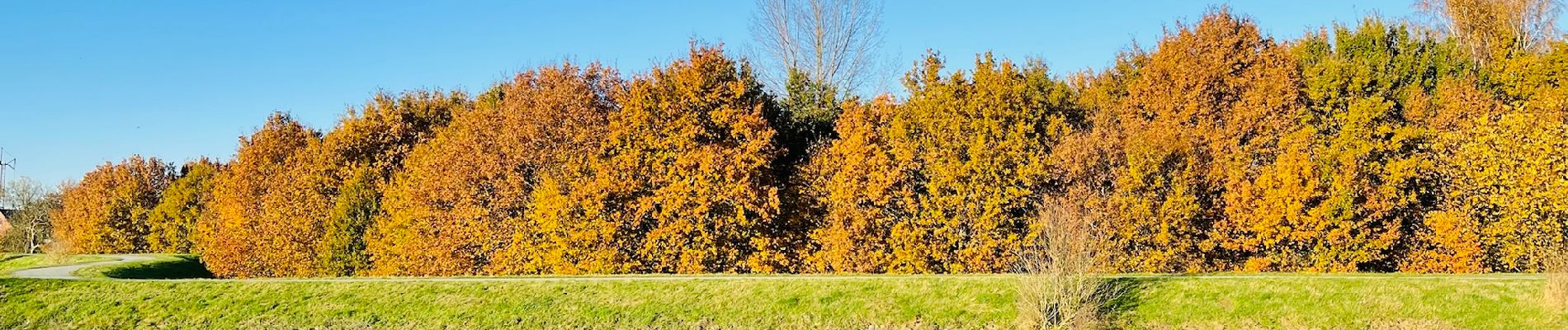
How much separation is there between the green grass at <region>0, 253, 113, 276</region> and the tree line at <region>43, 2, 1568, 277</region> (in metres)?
13.6

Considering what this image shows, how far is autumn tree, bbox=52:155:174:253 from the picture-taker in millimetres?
52969

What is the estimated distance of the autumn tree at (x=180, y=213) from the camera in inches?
2012

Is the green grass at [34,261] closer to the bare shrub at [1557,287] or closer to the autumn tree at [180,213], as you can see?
the autumn tree at [180,213]

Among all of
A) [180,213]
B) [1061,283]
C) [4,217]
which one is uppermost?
[4,217]

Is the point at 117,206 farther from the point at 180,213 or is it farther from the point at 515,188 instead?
the point at 515,188

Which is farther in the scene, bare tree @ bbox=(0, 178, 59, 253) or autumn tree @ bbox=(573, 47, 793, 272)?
bare tree @ bbox=(0, 178, 59, 253)

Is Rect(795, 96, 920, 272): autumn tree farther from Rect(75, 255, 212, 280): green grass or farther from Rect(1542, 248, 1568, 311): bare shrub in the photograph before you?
Rect(75, 255, 212, 280): green grass

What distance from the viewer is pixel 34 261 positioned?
137 ft

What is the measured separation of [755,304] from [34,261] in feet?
123

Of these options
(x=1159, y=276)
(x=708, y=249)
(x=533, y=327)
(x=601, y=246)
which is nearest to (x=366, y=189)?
(x=601, y=246)

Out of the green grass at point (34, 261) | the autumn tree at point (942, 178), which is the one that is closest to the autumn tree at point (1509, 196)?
the autumn tree at point (942, 178)

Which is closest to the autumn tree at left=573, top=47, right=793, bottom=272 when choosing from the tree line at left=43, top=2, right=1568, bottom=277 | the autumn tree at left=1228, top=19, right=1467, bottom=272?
the tree line at left=43, top=2, right=1568, bottom=277

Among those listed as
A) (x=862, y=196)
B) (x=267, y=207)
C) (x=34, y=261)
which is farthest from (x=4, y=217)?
(x=862, y=196)

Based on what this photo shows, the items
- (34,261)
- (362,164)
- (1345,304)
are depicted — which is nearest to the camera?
(1345,304)
